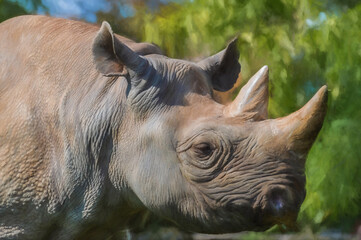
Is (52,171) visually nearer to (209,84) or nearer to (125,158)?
(125,158)

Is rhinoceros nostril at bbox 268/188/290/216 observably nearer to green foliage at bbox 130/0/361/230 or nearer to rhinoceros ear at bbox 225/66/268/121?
rhinoceros ear at bbox 225/66/268/121

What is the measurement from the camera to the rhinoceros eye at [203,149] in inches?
115

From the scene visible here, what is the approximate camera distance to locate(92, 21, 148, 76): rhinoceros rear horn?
3154 millimetres

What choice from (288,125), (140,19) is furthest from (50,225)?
(140,19)

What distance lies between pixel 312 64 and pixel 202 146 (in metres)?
3.85

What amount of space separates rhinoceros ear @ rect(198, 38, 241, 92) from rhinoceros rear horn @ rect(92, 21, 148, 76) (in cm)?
43

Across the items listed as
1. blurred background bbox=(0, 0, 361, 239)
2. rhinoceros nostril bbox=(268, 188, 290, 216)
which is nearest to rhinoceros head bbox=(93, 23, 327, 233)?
rhinoceros nostril bbox=(268, 188, 290, 216)

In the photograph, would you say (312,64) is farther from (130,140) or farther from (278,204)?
(278,204)

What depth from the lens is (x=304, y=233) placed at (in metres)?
6.88

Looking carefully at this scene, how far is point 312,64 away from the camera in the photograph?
654 centimetres

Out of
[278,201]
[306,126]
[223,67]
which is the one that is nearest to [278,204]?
[278,201]

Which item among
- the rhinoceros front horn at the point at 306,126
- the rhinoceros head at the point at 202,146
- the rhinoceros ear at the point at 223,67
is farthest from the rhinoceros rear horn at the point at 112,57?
the rhinoceros front horn at the point at 306,126

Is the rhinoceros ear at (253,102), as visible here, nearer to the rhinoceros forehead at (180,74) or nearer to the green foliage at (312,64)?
the rhinoceros forehead at (180,74)

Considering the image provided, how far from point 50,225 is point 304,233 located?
4020 mm
